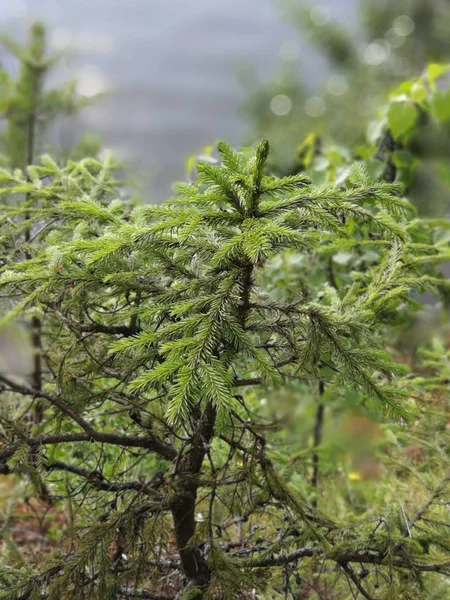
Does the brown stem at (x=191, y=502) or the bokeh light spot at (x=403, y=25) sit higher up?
the bokeh light spot at (x=403, y=25)

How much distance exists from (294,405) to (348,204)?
2317 mm

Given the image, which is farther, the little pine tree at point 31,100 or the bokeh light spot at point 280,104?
the bokeh light spot at point 280,104

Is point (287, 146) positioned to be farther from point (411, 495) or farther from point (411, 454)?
Answer: point (411, 495)

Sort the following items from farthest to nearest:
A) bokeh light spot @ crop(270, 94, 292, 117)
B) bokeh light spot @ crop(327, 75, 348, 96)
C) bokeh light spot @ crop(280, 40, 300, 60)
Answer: bokeh light spot @ crop(280, 40, 300, 60)
bokeh light spot @ crop(270, 94, 292, 117)
bokeh light spot @ crop(327, 75, 348, 96)

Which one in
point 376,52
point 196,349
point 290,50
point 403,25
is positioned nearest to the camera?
point 196,349

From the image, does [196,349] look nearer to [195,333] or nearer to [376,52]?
[195,333]

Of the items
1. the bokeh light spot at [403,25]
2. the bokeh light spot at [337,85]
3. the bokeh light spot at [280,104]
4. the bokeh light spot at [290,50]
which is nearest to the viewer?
the bokeh light spot at [403,25]

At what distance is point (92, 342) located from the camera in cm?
88

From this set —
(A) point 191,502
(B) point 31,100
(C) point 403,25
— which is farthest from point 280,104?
(A) point 191,502

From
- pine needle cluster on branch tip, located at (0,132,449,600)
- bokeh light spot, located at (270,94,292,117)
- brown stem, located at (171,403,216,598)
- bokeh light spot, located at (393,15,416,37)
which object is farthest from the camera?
bokeh light spot, located at (270,94,292,117)

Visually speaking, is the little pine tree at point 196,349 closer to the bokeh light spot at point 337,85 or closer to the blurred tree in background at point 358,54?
the blurred tree in background at point 358,54

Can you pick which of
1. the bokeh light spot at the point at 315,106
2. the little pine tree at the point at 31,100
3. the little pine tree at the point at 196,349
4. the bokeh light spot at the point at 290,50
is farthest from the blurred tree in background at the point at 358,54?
the little pine tree at the point at 196,349

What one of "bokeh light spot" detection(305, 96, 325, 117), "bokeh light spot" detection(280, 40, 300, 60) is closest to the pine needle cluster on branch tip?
"bokeh light spot" detection(305, 96, 325, 117)

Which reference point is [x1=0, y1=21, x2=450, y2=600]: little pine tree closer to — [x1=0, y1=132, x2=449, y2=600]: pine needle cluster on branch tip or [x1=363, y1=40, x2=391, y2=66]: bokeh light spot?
[x1=0, y1=132, x2=449, y2=600]: pine needle cluster on branch tip
